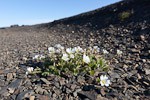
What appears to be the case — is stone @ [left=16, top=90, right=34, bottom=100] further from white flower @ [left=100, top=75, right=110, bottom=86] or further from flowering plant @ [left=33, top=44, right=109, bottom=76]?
white flower @ [left=100, top=75, right=110, bottom=86]

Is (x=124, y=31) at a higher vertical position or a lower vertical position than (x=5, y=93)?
higher

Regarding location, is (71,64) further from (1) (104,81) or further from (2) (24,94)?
(2) (24,94)

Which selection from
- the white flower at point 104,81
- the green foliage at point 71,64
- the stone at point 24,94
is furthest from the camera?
the green foliage at point 71,64

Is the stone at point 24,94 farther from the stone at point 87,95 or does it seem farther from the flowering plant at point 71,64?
the stone at point 87,95

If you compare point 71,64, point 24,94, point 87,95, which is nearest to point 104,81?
point 87,95

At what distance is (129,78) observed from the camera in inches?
346

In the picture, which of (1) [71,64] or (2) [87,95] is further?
(1) [71,64]

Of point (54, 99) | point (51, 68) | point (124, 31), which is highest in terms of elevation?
point (124, 31)

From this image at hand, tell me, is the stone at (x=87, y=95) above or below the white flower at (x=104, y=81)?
below

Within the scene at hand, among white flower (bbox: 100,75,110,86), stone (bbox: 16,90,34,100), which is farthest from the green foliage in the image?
stone (bbox: 16,90,34,100)

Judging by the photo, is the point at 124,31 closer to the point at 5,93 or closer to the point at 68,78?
the point at 68,78

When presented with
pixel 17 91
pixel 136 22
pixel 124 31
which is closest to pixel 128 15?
pixel 136 22

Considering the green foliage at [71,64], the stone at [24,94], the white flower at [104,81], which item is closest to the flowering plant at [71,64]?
the green foliage at [71,64]

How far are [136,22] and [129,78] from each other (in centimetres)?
1032
